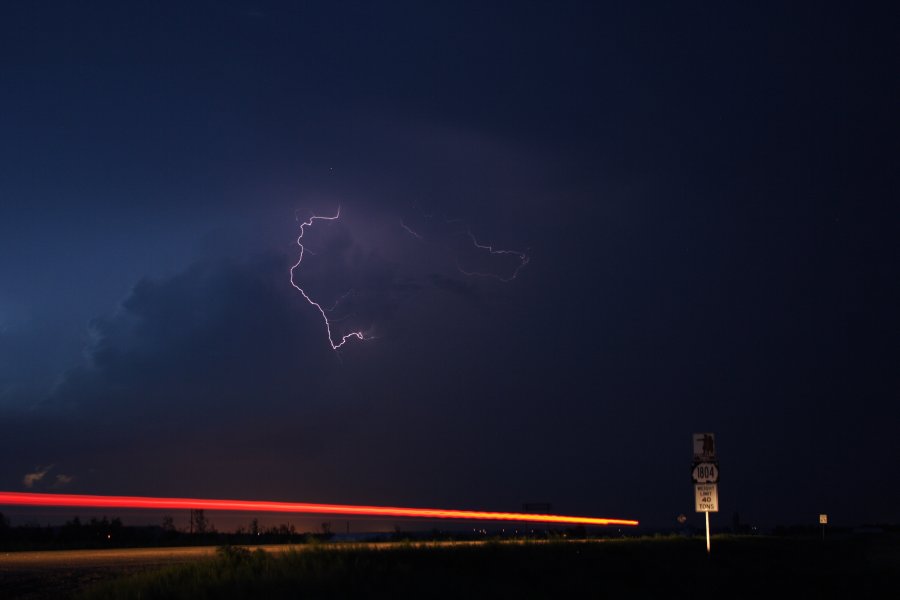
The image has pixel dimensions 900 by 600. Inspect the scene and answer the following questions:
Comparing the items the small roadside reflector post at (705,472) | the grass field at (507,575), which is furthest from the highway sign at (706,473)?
the grass field at (507,575)

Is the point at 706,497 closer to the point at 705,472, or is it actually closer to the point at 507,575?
the point at 705,472

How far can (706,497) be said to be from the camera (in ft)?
77.8

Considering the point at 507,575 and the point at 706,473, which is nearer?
the point at 507,575

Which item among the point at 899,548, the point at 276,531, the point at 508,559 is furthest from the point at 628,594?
the point at 276,531

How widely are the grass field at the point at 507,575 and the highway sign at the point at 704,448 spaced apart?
2723mm

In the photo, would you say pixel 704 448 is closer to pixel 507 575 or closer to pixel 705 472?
pixel 705 472

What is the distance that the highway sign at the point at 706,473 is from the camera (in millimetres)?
23484

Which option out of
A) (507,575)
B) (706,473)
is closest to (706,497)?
(706,473)

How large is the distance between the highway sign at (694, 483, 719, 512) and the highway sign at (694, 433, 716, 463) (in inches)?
25.5

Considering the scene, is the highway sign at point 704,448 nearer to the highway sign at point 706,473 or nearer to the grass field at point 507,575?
the highway sign at point 706,473

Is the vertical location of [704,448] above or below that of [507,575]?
above

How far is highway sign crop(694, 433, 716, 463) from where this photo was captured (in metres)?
23.5

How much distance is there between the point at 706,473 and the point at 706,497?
64 centimetres

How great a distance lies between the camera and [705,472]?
23.6 metres
